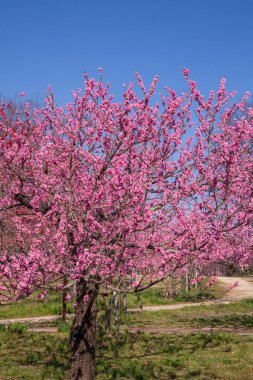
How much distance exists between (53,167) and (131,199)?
7.93ft

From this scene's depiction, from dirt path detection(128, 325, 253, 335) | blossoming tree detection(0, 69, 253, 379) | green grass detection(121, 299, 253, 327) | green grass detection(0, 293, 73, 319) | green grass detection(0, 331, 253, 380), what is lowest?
green grass detection(0, 331, 253, 380)

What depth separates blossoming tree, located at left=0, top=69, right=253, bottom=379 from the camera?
7.54 metres

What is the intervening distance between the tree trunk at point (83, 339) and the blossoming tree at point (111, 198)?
21mm

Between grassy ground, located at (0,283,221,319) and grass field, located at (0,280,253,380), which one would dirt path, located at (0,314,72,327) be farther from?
grass field, located at (0,280,253,380)

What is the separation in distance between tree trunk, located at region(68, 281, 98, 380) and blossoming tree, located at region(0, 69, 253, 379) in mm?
21

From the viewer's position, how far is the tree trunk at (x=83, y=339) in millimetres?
9195

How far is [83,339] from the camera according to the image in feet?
31.6

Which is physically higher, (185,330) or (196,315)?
(196,315)

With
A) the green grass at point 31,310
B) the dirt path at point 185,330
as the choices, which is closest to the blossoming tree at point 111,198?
the dirt path at point 185,330

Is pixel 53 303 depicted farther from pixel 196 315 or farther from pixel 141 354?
pixel 141 354

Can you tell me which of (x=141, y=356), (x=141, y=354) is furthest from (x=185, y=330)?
(x=141, y=356)

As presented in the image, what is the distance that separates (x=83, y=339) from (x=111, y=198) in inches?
129

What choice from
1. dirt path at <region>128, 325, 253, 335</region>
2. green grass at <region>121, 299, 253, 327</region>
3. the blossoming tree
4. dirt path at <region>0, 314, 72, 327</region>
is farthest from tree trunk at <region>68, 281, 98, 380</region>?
dirt path at <region>0, 314, 72, 327</region>

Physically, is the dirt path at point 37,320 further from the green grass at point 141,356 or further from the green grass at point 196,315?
the green grass at point 141,356
